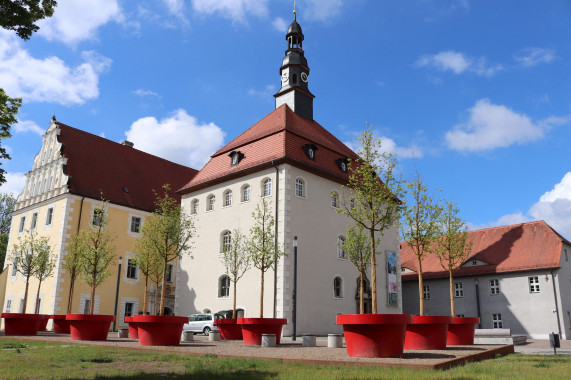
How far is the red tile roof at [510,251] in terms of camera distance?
33094 mm

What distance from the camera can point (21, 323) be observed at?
21.2 meters

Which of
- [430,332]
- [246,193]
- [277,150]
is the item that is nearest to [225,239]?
[246,193]

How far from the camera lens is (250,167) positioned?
95.4 feet

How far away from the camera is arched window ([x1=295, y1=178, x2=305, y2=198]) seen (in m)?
28.2

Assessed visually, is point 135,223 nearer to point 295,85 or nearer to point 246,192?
point 246,192

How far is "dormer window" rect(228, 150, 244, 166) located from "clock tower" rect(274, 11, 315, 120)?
6.17 metres

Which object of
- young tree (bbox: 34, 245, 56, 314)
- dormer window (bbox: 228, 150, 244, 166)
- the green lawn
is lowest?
the green lawn

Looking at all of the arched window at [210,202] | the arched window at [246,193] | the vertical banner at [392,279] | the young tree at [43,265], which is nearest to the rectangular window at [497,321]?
the vertical banner at [392,279]

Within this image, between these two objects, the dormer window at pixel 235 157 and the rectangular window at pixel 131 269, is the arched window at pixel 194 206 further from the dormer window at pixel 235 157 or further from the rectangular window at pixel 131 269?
the rectangular window at pixel 131 269

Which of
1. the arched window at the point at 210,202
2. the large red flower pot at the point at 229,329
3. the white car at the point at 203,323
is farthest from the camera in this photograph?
the arched window at the point at 210,202

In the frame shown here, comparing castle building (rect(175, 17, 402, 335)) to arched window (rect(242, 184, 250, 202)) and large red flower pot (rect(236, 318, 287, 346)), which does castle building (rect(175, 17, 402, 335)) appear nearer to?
arched window (rect(242, 184, 250, 202))

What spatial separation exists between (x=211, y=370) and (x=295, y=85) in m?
29.0

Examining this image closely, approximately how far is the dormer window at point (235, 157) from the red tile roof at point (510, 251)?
1264 cm

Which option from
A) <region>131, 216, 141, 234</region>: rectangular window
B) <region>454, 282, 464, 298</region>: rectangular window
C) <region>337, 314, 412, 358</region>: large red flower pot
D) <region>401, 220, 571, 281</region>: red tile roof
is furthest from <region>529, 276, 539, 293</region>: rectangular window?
<region>131, 216, 141, 234</region>: rectangular window
